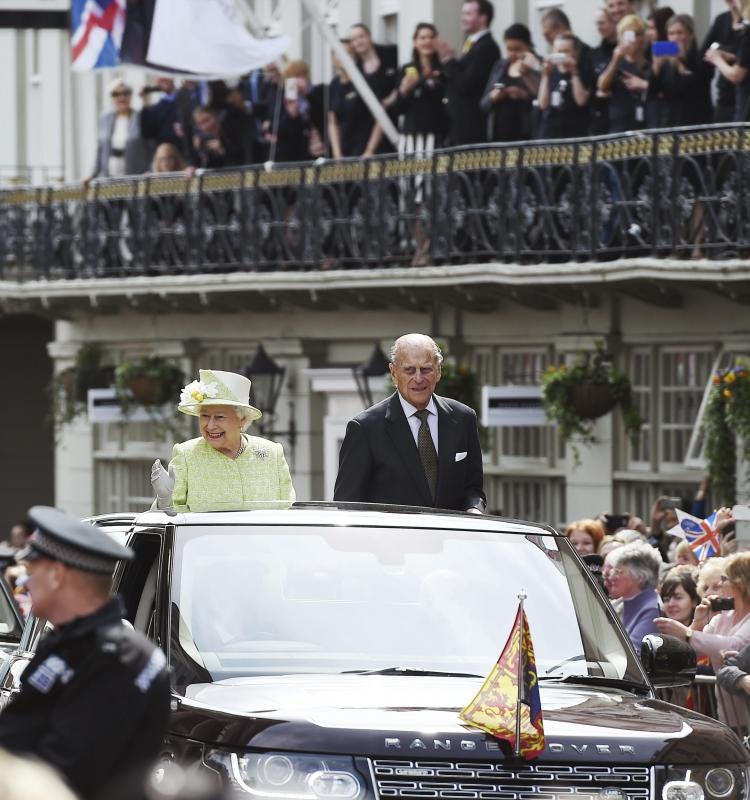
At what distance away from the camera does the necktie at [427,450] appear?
10578mm

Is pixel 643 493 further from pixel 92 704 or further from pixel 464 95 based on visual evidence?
pixel 92 704

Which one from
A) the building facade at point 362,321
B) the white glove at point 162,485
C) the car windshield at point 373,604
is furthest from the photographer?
the building facade at point 362,321

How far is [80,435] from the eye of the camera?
102ft

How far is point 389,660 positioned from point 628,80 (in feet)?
45.7

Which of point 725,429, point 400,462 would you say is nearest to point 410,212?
point 725,429

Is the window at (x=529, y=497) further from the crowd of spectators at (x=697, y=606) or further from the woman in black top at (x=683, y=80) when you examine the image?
the crowd of spectators at (x=697, y=606)

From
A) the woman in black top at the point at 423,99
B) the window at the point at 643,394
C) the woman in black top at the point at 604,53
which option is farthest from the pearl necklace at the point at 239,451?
the woman in black top at the point at 423,99

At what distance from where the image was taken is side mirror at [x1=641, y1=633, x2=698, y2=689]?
7988mm

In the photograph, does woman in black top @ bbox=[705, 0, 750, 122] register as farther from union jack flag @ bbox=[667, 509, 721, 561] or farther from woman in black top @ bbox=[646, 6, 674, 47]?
union jack flag @ bbox=[667, 509, 721, 561]

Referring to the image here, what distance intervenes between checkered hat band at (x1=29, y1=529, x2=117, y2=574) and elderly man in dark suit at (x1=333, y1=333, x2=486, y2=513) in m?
5.04

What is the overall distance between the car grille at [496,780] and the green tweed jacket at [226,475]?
2.78m

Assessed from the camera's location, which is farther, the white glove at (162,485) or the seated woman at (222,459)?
the seated woman at (222,459)

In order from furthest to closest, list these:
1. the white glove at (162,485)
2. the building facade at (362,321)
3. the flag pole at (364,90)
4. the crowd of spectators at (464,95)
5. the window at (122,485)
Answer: the window at (122,485)
the flag pole at (364,90)
the building facade at (362,321)
the crowd of spectators at (464,95)
the white glove at (162,485)

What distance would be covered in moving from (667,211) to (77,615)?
51.3 feet
